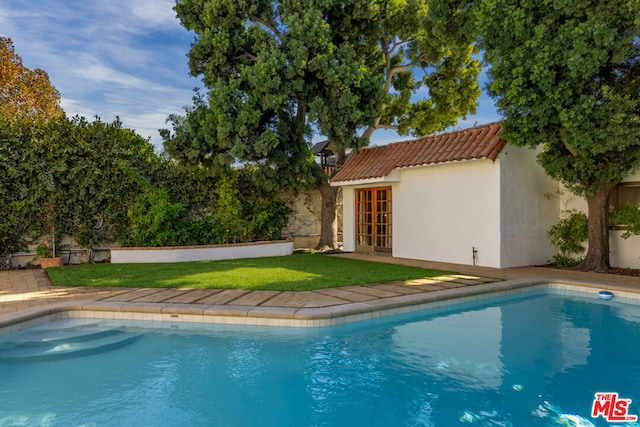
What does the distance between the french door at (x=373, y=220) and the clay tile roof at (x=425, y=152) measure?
995 millimetres

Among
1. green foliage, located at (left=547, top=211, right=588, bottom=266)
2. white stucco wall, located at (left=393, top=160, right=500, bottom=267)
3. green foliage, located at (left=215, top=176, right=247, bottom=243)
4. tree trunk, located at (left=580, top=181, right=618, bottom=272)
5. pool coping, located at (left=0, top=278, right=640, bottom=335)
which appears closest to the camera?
pool coping, located at (left=0, top=278, right=640, bottom=335)

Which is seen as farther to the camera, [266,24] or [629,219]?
[266,24]

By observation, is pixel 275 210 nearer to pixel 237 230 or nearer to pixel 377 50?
pixel 237 230

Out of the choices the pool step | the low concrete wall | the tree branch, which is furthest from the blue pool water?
the tree branch

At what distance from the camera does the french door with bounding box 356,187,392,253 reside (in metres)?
15.0

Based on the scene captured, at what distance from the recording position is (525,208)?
1159 cm

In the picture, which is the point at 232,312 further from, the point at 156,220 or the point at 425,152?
the point at 425,152

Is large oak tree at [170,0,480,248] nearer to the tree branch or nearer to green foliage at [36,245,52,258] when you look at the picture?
the tree branch

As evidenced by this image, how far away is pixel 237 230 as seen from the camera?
14.9 meters

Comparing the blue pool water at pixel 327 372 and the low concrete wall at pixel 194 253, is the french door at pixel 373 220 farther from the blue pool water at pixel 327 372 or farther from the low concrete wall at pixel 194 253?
the blue pool water at pixel 327 372

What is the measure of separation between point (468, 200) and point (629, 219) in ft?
12.4

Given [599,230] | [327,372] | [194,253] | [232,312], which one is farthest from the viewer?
[194,253]

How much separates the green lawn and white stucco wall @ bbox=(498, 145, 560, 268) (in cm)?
260

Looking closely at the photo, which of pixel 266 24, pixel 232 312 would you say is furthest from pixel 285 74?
pixel 232 312
